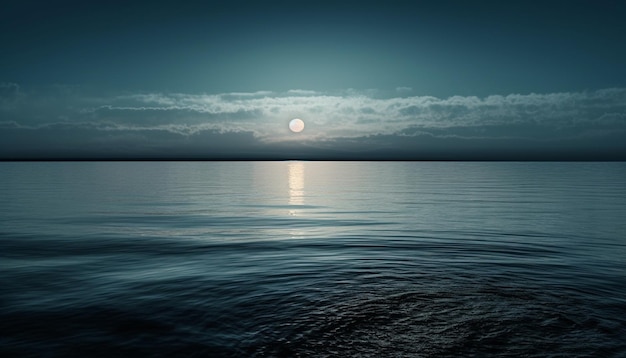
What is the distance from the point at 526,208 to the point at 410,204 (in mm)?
10055

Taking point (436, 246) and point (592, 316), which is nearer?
point (592, 316)

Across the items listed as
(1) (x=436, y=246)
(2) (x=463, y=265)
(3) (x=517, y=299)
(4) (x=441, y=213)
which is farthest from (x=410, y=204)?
(3) (x=517, y=299)

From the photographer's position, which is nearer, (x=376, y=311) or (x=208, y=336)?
(x=208, y=336)

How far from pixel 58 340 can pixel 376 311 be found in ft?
23.4

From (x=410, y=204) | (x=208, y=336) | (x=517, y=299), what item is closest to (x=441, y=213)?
(x=410, y=204)

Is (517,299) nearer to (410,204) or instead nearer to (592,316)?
(592,316)

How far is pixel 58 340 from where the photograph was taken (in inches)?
410

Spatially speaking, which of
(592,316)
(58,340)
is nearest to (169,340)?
(58,340)

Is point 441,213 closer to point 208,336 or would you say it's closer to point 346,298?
point 346,298

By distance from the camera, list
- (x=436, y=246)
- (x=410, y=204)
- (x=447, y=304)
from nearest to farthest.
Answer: (x=447, y=304) < (x=436, y=246) < (x=410, y=204)

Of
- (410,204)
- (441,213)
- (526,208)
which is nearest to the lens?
(441,213)

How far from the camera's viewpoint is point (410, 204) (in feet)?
152

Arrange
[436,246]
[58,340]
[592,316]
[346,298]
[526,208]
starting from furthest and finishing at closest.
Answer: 1. [526,208]
2. [436,246]
3. [346,298]
4. [592,316]
5. [58,340]

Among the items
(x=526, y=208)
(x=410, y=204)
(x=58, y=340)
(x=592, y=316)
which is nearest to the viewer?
(x=58, y=340)
